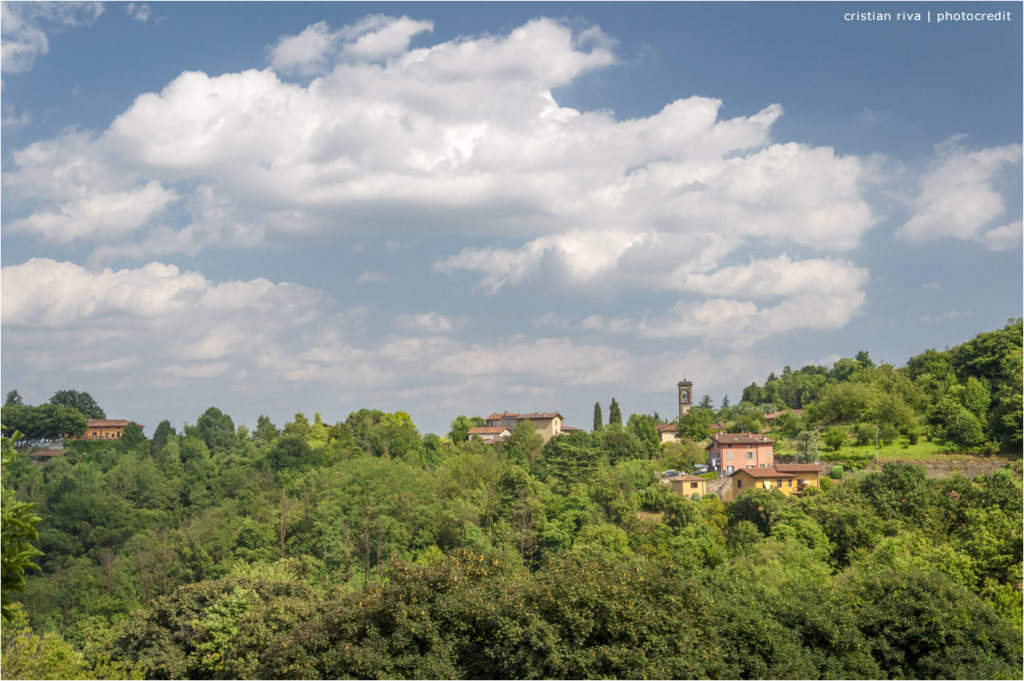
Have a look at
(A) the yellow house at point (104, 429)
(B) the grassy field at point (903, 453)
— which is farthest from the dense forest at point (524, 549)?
(A) the yellow house at point (104, 429)

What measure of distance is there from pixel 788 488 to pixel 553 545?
56.1 feet

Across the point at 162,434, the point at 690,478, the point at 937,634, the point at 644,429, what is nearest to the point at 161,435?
the point at 162,434

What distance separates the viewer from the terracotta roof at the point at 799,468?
178ft

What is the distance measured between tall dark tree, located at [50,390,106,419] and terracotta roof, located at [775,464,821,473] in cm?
8655

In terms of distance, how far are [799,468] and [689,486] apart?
7.36 m

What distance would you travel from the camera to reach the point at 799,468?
54.2 metres

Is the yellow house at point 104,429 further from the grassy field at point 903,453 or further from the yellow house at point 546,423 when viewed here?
the grassy field at point 903,453

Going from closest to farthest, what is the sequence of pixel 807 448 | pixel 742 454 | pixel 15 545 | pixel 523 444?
1. pixel 15 545
2. pixel 807 448
3. pixel 742 454
4. pixel 523 444

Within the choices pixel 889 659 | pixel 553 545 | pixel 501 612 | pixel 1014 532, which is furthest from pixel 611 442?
pixel 501 612

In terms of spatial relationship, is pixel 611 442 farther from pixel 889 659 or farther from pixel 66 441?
pixel 66 441

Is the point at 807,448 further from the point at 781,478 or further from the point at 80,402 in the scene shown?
the point at 80,402

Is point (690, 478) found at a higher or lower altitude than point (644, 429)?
lower

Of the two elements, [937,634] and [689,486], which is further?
[689,486]

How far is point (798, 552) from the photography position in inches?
1478
